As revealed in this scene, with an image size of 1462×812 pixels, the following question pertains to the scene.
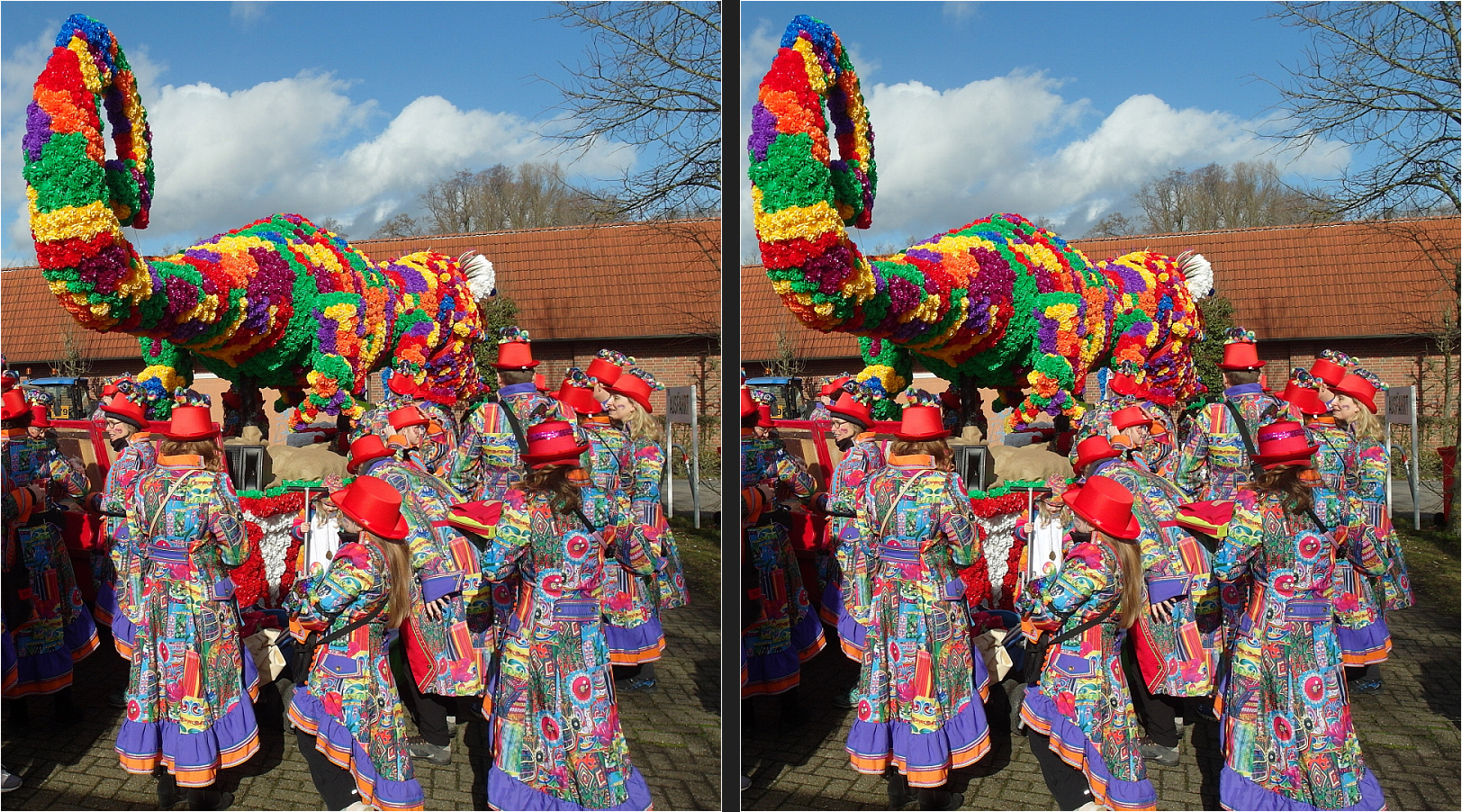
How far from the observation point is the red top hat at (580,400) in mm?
5133

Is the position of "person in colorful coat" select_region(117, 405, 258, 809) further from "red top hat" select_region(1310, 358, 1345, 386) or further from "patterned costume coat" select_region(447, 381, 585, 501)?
"red top hat" select_region(1310, 358, 1345, 386)

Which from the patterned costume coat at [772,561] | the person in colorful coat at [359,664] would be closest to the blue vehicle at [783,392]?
the patterned costume coat at [772,561]

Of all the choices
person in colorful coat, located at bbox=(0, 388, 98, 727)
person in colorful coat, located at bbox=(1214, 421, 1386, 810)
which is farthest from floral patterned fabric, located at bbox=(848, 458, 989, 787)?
person in colorful coat, located at bbox=(0, 388, 98, 727)

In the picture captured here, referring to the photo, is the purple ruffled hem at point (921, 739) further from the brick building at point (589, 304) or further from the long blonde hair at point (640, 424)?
the long blonde hair at point (640, 424)

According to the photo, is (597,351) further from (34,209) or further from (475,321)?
(34,209)

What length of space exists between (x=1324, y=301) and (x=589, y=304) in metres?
4.34

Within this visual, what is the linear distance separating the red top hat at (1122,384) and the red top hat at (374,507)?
10.5ft

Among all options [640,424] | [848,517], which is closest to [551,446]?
[848,517]

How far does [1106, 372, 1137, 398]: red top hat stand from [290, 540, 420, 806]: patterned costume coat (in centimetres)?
330

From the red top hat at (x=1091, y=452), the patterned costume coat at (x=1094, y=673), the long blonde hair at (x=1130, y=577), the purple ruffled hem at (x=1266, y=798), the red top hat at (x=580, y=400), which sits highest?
the red top hat at (x=580, y=400)

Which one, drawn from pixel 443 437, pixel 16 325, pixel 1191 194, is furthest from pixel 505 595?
pixel 1191 194

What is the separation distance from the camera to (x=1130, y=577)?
308 cm

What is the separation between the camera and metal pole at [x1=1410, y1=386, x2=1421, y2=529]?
4652 millimetres

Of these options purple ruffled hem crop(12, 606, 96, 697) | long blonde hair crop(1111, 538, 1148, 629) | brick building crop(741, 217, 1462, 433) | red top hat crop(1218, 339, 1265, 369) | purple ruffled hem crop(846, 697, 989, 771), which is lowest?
purple ruffled hem crop(846, 697, 989, 771)
